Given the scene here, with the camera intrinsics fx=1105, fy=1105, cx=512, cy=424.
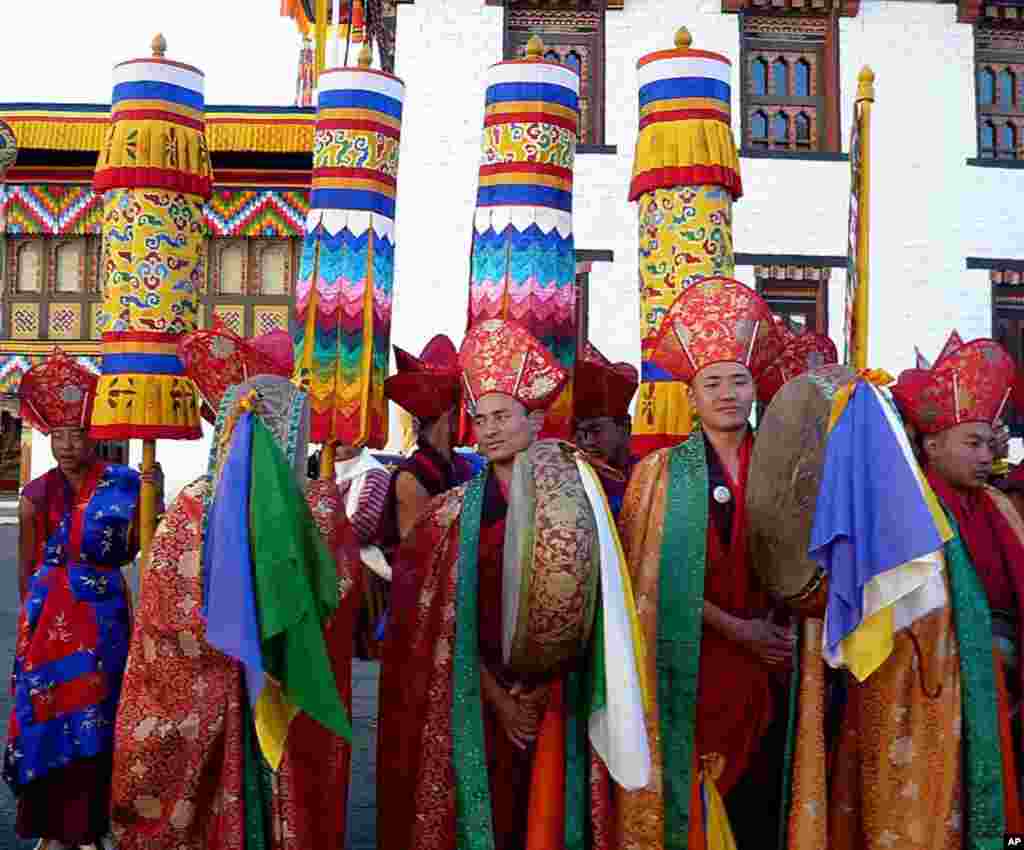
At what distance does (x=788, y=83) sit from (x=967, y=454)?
870cm

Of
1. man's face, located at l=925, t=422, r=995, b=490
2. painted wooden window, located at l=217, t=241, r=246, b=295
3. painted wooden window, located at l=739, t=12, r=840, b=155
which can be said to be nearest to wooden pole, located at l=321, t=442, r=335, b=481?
man's face, located at l=925, t=422, r=995, b=490

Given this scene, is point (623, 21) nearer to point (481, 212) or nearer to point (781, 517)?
point (481, 212)

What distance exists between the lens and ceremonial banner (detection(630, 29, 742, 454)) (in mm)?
3662

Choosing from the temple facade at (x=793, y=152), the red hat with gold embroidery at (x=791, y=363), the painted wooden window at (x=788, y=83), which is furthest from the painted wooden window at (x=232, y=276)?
the red hat with gold embroidery at (x=791, y=363)

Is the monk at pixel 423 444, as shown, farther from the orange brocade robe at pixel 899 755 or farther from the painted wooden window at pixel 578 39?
the painted wooden window at pixel 578 39

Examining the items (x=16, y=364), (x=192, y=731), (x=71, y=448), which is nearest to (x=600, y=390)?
(x=71, y=448)

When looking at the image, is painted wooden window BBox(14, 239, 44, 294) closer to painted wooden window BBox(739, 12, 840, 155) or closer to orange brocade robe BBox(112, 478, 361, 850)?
painted wooden window BBox(739, 12, 840, 155)

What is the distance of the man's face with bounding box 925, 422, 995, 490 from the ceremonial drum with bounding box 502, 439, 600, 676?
1.15m

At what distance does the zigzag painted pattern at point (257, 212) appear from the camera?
14.0 m

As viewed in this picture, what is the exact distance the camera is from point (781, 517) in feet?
8.30

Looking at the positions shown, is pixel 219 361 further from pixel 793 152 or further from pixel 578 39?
pixel 793 152

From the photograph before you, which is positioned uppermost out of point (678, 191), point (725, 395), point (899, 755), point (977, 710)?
point (678, 191)

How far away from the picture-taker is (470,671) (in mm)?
2746

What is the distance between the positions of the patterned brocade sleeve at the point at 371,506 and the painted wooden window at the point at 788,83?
25.2 feet
